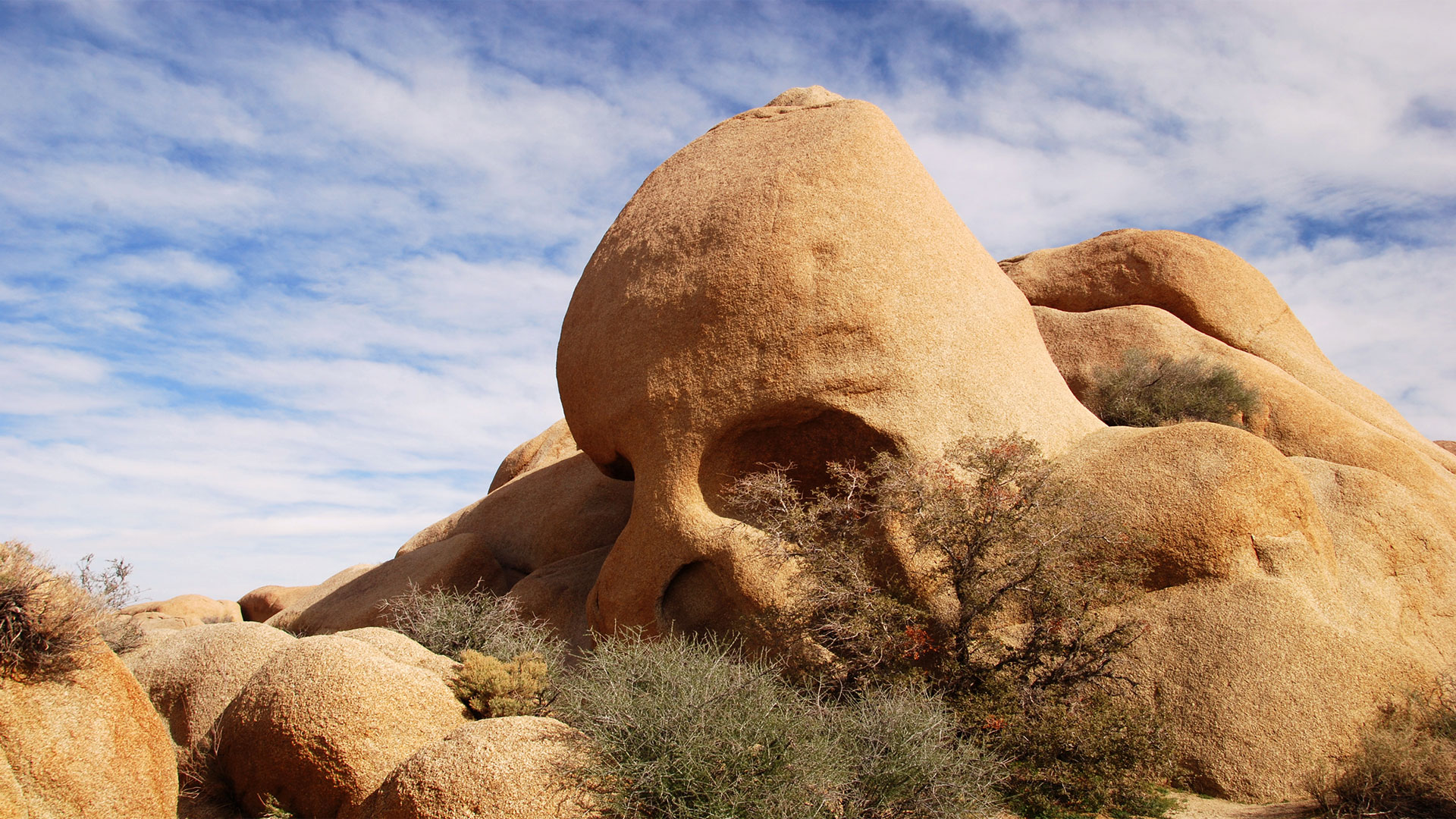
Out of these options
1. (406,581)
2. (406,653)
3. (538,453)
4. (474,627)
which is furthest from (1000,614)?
(538,453)

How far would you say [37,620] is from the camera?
205 inches

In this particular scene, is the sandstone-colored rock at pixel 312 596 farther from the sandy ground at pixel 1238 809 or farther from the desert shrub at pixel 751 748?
the sandy ground at pixel 1238 809

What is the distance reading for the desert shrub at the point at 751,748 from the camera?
5379 millimetres

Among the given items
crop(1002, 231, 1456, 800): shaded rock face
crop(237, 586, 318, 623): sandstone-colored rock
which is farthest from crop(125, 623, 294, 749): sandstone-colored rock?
crop(237, 586, 318, 623): sandstone-colored rock

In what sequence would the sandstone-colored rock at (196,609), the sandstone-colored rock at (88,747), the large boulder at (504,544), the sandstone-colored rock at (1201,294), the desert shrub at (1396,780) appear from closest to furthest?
the sandstone-colored rock at (88,747) < the desert shrub at (1396,780) < the large boulder at (504,544) < the sandstone-colored rock at (1201,294) < the sandstone-colored rock at (196,609)

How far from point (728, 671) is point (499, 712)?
1.70m

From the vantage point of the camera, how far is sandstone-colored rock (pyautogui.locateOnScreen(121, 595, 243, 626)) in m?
20.0

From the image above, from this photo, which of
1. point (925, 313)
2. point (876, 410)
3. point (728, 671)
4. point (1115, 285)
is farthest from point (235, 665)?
point (1115, 285)

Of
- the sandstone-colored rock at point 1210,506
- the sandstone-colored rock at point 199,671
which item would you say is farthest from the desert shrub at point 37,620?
the sandstone-colored rock at point 1210,506

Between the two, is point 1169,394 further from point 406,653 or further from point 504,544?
point 406,653

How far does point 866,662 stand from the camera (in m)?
7.30

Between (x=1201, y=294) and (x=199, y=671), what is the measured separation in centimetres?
1562

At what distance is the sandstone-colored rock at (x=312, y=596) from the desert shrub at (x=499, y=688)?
8441 mm

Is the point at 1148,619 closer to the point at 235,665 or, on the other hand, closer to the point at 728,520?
the point at 728,520
